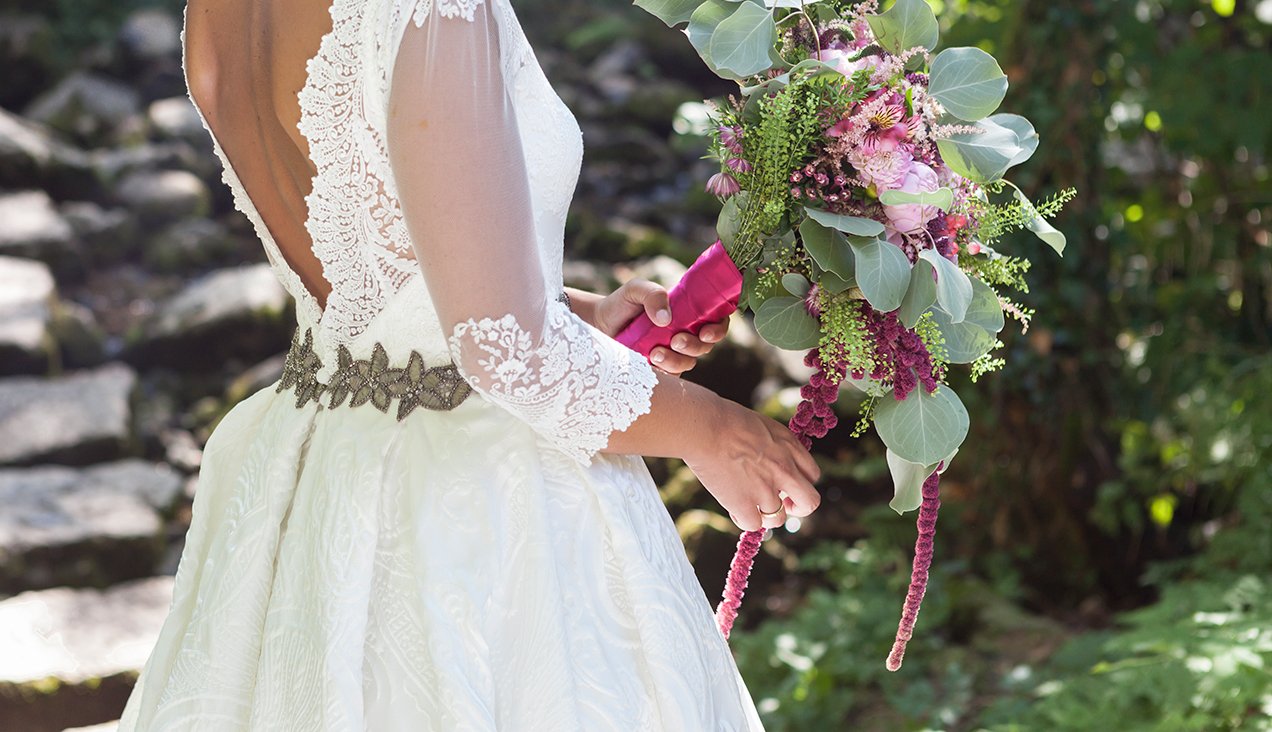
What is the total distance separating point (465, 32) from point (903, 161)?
534 millimetres

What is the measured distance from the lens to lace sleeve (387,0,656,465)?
4.22 ft

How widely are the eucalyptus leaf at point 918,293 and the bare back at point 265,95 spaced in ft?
2.35

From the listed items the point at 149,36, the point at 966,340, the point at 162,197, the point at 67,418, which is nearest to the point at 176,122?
the point at 162,197

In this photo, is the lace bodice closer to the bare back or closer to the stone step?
the bare back

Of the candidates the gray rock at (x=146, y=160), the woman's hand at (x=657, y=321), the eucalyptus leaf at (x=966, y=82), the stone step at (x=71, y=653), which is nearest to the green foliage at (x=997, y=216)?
the eucalyptus leaf at (x=966, y=82)

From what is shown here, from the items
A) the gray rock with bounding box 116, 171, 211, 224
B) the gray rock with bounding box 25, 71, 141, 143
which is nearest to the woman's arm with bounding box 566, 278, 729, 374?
the gray rock with bounding box 116, 171, 211, 224

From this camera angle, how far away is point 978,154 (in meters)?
1.56

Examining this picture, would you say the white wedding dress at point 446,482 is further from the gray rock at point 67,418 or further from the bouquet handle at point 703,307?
the gray rock at point 67,418

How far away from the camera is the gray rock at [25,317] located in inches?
221

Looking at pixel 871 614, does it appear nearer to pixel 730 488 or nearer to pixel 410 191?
pixel 730 488

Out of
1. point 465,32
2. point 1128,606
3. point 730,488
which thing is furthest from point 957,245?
point 1128,606

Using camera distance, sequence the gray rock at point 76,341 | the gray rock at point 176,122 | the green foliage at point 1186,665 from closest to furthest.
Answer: the green foliage at point 1186,665
the gray rock at point 76,341
the gray rock at point 176,122

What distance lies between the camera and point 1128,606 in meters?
4.25

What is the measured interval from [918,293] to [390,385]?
64 cm
